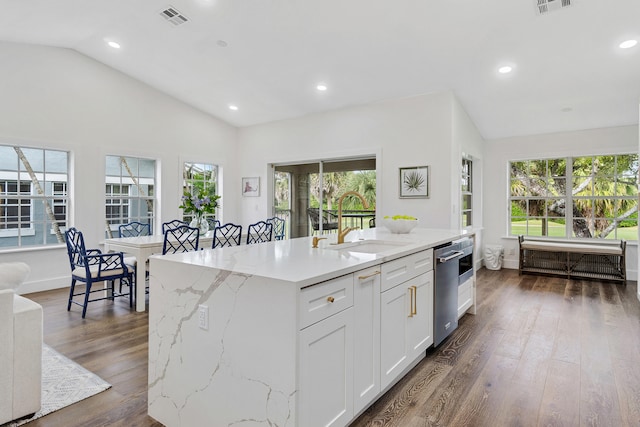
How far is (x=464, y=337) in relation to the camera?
3311 mm

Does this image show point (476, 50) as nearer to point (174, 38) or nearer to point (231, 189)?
point (174, 38)

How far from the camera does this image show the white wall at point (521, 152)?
18.9 ft

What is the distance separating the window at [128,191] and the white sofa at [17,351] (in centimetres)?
412

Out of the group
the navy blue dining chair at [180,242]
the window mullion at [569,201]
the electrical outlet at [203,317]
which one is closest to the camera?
the electrical outlet at [203,317]

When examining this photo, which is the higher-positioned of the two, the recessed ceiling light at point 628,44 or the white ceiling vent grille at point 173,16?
the white ceiling vent grille at point 173,16

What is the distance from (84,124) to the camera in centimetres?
536

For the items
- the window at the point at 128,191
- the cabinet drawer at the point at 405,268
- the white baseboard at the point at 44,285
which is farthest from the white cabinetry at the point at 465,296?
the white baseboard at the point at 44,285

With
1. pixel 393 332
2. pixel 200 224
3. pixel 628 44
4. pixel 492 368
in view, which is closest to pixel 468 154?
pixel 628 44

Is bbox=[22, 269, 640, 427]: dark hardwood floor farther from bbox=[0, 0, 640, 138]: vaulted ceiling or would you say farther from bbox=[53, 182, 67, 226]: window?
bbox=[0, 0, 640, 138]: vaulted ceiling

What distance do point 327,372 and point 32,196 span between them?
5323 mm

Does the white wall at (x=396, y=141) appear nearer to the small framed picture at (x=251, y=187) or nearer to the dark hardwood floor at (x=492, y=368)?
the small framed picture at (x=251, y=187)

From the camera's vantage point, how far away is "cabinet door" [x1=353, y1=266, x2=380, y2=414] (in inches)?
73.5

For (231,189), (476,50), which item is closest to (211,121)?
(231,189)

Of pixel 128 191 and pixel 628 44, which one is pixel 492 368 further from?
pixel 128 191
